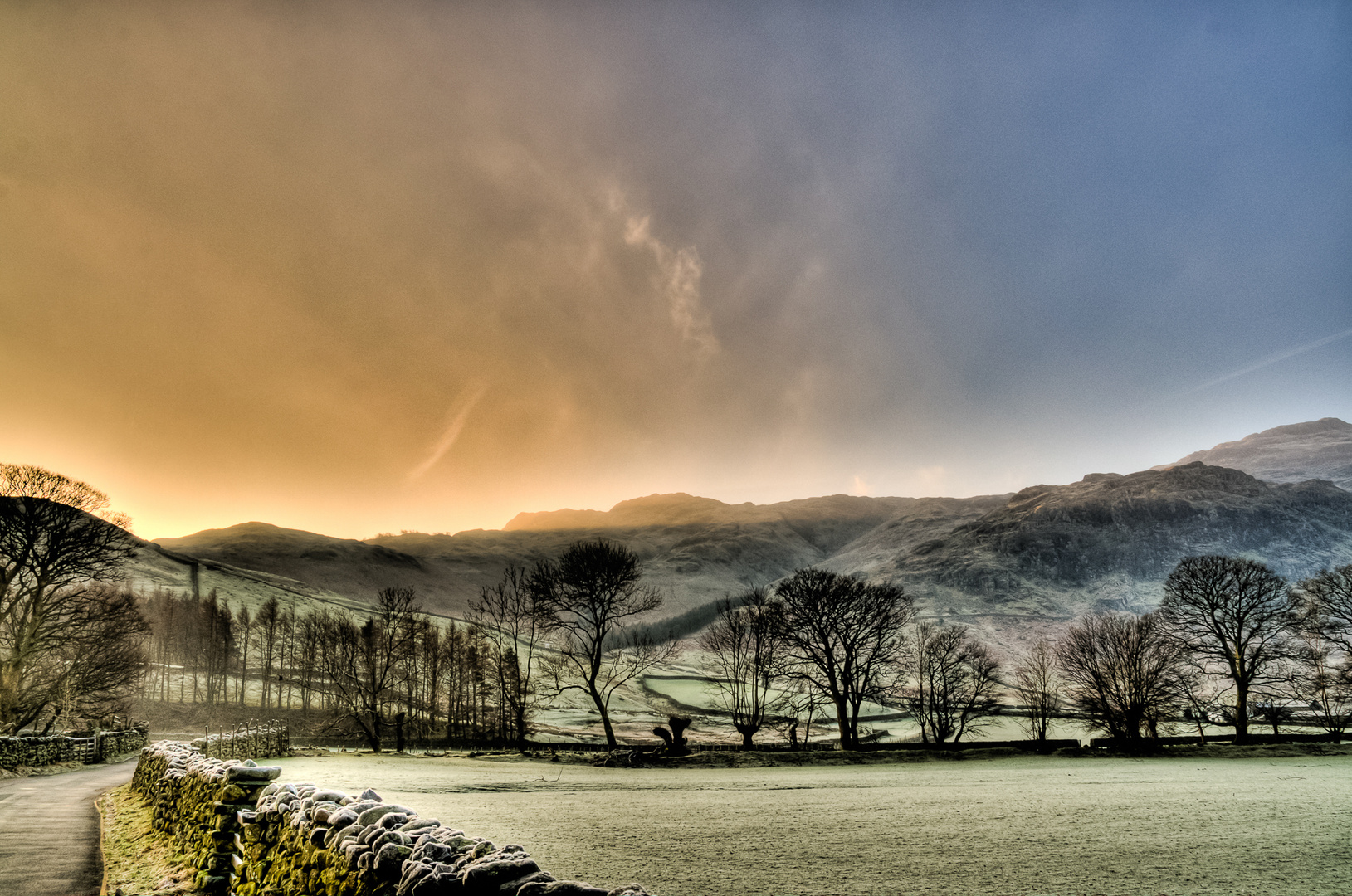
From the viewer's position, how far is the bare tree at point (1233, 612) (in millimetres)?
56156

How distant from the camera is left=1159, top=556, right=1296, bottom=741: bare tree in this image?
184ft

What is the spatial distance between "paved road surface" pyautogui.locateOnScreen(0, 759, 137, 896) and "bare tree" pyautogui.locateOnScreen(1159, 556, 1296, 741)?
69.9 metres

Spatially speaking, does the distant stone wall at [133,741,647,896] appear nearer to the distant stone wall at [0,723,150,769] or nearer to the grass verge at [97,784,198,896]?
the grass verge at [97,784,198,896]

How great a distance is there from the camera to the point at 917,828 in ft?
52.6

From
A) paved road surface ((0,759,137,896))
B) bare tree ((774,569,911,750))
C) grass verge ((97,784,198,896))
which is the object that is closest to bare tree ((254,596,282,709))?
bare tree ((774,569,911,750))

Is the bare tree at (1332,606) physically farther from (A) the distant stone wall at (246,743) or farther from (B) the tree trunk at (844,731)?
(A) the distant stone wall at (246,743)

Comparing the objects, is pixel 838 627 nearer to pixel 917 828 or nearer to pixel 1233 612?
pixel 1233 612

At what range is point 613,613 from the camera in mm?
49312

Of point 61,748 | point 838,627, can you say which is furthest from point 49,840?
point 838,627

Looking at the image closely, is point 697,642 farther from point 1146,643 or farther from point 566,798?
point 566,798

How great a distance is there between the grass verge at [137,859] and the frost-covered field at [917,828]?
5.55 m

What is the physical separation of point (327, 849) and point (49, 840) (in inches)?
495

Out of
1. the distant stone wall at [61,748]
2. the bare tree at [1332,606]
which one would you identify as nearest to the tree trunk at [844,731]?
the bare tree at [1332,606]

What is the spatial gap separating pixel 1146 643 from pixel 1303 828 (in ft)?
174
